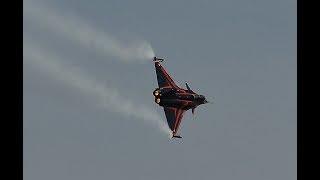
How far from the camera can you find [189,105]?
162 meters

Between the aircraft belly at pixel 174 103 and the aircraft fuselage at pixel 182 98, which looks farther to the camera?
the aircraft fuselage at pixel 182 98

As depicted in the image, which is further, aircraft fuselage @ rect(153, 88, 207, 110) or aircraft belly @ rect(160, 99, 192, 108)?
aircraft fuselage @ rect(153, 88, 207, 110)

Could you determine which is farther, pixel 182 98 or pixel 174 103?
pixel 182 98

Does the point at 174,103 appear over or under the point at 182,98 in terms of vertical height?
under
